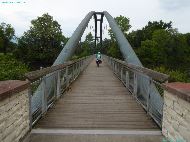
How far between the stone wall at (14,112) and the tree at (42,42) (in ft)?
176

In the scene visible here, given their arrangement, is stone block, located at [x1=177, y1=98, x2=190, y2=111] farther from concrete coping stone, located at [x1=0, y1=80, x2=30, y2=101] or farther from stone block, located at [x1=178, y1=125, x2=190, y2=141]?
concrete coping stone, located at [x1=0, y1=80, x2=30, y2=101]

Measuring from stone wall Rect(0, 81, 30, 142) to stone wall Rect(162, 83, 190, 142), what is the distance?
2.16 meters

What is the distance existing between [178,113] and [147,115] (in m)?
2.69

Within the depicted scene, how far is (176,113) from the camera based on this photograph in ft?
17.1

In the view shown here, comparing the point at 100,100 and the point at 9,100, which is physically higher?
the point at 9,100

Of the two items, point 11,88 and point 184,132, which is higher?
point 11,88

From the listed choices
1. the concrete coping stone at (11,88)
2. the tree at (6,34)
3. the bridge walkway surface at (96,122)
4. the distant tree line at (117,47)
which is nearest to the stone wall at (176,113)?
the bridge walkway surface at (96,122)

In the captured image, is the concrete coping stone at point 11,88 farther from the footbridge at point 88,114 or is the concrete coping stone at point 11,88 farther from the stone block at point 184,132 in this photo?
the stone block at point 184,132

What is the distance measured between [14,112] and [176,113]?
7.29 feet

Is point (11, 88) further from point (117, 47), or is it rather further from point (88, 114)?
point (117, 47)

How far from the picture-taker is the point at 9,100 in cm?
495

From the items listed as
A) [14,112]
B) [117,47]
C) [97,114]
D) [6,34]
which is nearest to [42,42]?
[117,47]

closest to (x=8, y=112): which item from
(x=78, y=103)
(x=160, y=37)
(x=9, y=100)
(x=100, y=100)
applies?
(x=9, y=100)

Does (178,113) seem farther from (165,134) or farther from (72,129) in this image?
(72,129)
